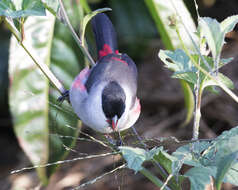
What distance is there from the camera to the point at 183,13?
1.72 m

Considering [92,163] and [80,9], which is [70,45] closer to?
[80,9]

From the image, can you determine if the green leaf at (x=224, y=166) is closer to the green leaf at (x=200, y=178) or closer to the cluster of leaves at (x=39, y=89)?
the green leaf at (x=200, y=178)

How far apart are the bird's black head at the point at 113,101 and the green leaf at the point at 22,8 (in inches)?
24.9

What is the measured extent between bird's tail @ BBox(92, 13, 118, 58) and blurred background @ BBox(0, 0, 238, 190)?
3.74 feet

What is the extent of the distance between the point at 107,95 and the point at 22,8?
2.12ft

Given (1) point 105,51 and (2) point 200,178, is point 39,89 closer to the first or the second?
(1) point 105,51

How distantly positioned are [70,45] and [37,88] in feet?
1.04

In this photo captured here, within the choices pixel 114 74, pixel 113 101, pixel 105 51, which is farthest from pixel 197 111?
pixel 105 51

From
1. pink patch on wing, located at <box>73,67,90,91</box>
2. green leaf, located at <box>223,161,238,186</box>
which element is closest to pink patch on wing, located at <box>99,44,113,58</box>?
pink patch on wing, located at <box>73,67,90,91</box>

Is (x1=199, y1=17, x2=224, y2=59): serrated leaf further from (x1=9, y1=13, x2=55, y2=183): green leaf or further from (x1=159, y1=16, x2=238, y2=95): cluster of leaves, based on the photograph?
(x1=9, y1=13, x2=55, y2=183): green leaf

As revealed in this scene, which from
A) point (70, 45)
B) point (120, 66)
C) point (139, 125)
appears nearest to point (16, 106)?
point (70, 45)

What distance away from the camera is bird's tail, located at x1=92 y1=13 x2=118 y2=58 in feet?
6.57

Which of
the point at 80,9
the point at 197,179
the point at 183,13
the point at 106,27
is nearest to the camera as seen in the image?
the point at 197,179

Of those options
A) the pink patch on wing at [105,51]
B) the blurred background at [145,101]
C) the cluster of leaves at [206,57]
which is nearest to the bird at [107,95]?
the pink patch on wing at [105,51]
